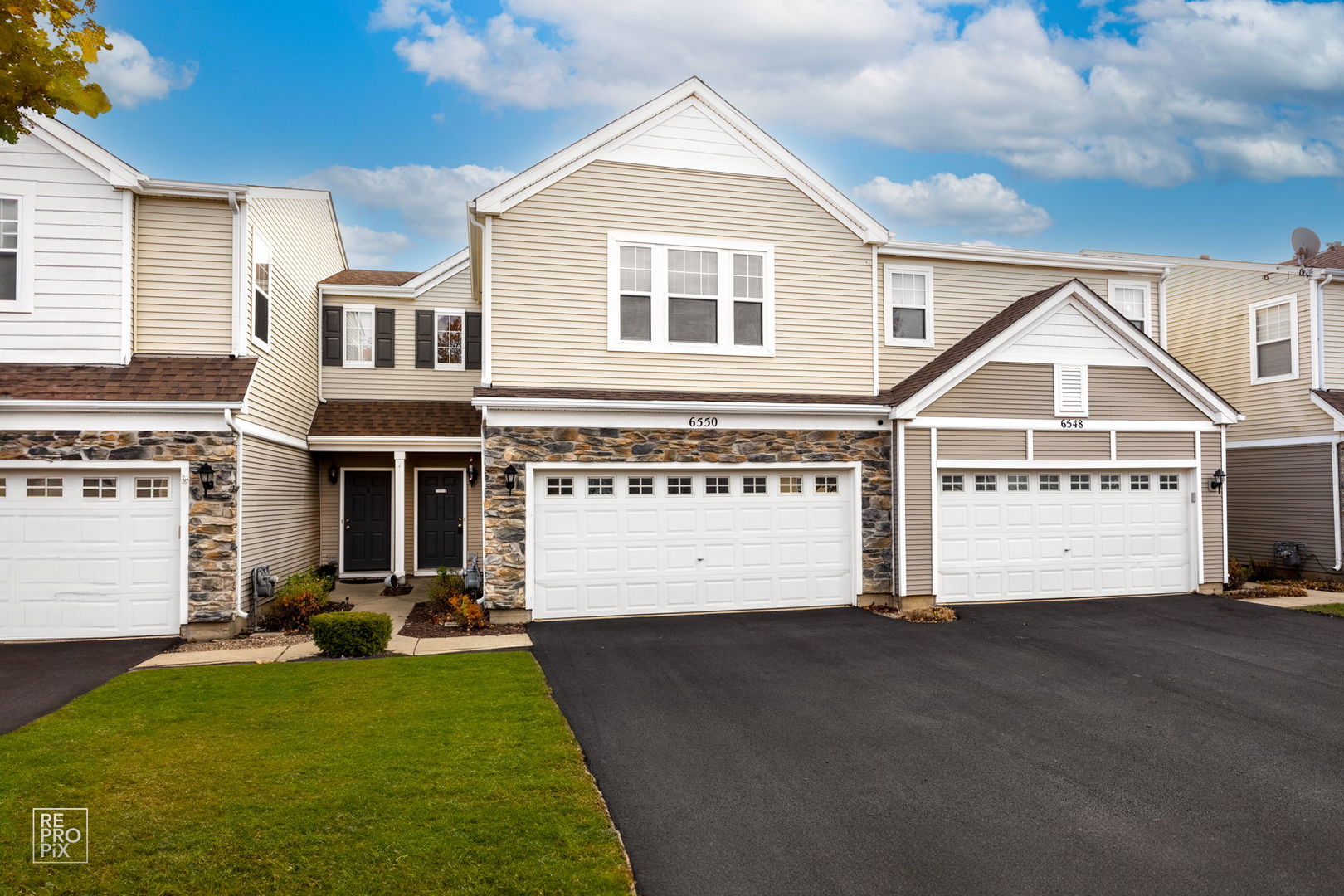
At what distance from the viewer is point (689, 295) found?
41.3 feet

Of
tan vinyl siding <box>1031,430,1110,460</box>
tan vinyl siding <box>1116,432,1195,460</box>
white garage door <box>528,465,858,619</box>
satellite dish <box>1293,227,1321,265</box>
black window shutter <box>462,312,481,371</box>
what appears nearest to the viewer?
white garage door <box>528,465,858,619</box>

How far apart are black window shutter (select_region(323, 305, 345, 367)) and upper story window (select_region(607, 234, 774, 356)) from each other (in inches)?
283

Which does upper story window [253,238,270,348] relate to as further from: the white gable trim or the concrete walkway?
the white gable trim

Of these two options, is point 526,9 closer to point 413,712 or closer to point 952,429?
point 952,429

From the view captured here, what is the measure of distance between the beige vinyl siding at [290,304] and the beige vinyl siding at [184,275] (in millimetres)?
351

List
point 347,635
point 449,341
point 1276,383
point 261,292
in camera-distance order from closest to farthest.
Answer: point 347,635 → point 261,292 → point 1276,383 → point 449,341

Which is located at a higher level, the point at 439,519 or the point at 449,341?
the point at 449,341

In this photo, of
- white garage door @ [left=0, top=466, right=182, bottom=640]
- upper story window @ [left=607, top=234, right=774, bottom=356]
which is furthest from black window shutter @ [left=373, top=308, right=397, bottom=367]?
upper story window @ [left=607, top=234, right=774, bottom=356]

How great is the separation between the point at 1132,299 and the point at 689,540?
10477 millimetres

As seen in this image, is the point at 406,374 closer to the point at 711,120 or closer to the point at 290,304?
the point at 290,304

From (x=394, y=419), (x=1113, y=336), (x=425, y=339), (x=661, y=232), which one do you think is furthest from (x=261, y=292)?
(x=1113, y=336)

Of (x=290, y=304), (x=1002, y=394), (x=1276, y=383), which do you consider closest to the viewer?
(x=1002, y=394)

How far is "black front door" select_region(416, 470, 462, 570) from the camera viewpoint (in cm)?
1648

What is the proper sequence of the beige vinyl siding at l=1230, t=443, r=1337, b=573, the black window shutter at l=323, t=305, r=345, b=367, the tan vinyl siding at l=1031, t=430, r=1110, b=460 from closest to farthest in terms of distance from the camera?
the tan vinyl siding at l=1031, t=430, r=1110, b=460 → the beige vinyl siding at l=1230, t=443, r=1337, b=573 → the black window shutter at l=323, t=305, r=345, b=367
